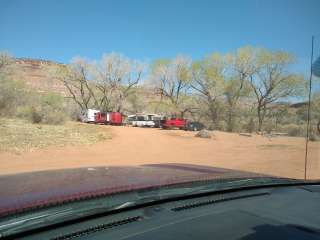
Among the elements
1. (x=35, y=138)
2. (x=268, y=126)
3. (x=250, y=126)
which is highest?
(x=268, y=126)

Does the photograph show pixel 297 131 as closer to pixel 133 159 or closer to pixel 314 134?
pixel 133 159

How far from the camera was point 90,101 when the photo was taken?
72562 millimetres

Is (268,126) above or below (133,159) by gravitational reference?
above

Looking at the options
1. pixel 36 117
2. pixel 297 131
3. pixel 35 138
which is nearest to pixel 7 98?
pixel 36 117

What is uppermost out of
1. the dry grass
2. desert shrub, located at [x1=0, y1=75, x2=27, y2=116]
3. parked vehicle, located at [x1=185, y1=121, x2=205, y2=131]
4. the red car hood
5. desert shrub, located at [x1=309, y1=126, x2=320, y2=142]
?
desert shrub, located at [x1=0, y1=75, x2=27, y2=116]

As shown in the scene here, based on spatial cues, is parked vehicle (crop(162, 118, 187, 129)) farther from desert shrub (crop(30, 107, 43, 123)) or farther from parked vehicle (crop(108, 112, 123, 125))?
desert shrub (crop(30, 107, 43, 123))

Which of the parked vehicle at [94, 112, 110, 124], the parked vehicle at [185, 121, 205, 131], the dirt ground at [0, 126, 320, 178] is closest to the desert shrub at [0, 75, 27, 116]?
the dirt ground at [0, 126, 320, 178]

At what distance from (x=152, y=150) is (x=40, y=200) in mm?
21090

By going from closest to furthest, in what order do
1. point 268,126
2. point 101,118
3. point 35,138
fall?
point 35,138 < point 268,126 < point 101,118

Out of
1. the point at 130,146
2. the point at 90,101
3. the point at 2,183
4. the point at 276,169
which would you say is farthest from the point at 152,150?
the point at 90,101

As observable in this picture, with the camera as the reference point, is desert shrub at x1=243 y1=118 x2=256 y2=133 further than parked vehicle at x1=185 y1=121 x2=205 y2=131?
Yes

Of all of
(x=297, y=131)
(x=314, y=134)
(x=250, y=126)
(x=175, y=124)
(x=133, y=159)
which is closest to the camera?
(x=314, y=134)

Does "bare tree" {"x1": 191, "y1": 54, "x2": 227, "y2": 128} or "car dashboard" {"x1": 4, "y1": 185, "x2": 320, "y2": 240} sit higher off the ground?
"bare tree" {"x1": 191, "y1": 54, "x2": 227, "y2": 128}

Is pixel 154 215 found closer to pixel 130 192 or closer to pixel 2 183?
pixel 130 192
